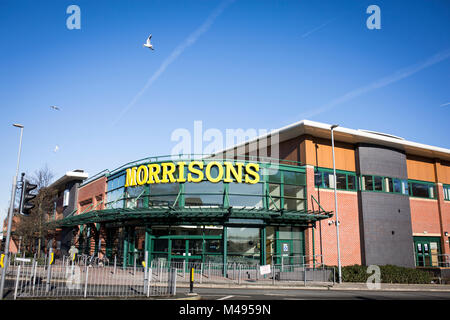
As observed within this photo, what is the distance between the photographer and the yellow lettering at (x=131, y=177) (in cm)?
2962

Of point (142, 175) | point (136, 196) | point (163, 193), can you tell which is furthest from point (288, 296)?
point (136, 196)

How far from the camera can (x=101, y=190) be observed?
120 ft

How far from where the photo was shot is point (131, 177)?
29922 millimetres

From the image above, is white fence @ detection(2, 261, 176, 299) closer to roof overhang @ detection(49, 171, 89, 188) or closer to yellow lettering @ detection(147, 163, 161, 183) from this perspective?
yellow lettering @ detection(147, 163, 161, 183)

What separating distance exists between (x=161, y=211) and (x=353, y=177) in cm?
1617

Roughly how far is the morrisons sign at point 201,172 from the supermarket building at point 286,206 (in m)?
0.07

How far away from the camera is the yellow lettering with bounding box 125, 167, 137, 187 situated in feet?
97.2

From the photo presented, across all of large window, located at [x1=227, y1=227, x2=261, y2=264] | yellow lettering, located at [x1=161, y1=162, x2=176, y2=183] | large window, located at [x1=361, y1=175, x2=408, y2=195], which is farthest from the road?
large window, located at [x1=361, y1=175, x2=408, y2=195]

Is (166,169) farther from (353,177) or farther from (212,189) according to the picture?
(353,177)

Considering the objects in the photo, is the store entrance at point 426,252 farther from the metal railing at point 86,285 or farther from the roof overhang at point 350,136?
the metal railing at point 86,285

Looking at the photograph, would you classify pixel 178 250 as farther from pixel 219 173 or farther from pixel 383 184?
pixel 383 184

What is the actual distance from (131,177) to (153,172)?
2839 mm
